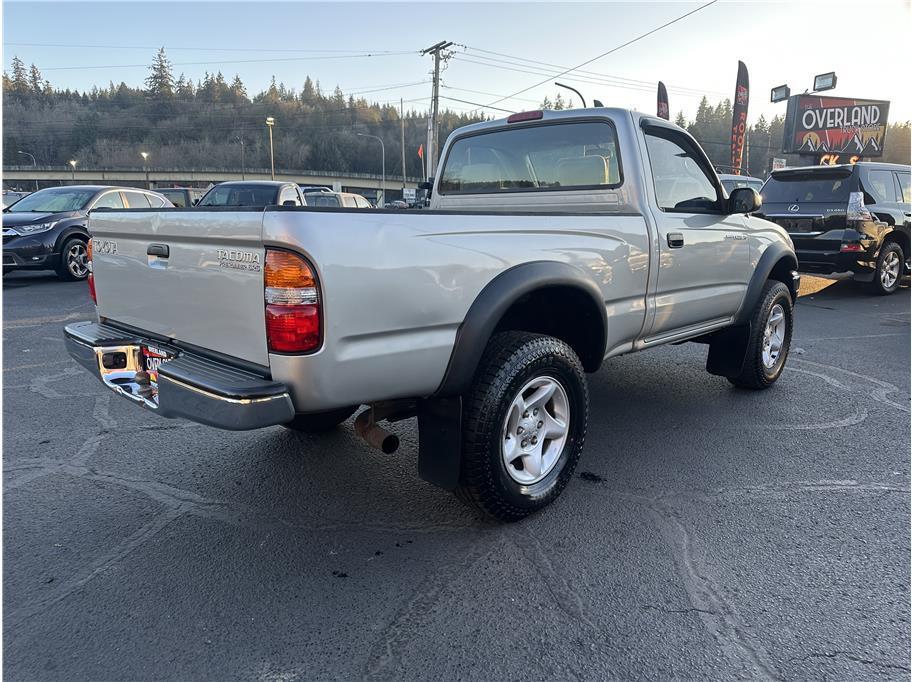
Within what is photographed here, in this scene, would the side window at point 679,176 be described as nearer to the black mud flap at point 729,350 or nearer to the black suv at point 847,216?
the black mud flap at point 729,350

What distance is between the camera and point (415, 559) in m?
2.66

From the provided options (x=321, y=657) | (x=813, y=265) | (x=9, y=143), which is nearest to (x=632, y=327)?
(x=321, y=657)

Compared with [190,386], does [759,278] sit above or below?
above

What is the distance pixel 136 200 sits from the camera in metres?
11.6

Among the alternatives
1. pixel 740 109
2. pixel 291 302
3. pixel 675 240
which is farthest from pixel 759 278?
pixel 740 109

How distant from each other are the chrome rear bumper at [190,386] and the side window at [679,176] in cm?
266

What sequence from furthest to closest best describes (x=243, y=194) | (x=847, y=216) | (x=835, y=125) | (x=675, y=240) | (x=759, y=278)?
(x=835, y=125) → (x=243, y=194) → (x=847, y=216) → (x=759, y=278) → (x=675, y=240)

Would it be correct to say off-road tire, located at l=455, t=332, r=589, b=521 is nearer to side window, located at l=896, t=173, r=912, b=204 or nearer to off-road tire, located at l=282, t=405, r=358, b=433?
off-road tire, located at l=282, t=405, r=358, b=433

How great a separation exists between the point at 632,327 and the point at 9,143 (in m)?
112

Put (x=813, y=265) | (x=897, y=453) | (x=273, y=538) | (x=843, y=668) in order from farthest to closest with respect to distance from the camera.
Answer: (x=813, y=265) < (x=897, y=453) < (x=273, y=538) < (x=843, y=668)

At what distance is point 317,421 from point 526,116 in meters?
2.42

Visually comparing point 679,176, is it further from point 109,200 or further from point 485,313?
point 109,200

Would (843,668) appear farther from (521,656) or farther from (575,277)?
(575,277)

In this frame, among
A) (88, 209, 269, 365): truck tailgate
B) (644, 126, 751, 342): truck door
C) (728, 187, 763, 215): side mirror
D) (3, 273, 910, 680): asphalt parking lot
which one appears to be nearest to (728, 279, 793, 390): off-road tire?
(644, 126, 751, 342): truck door
